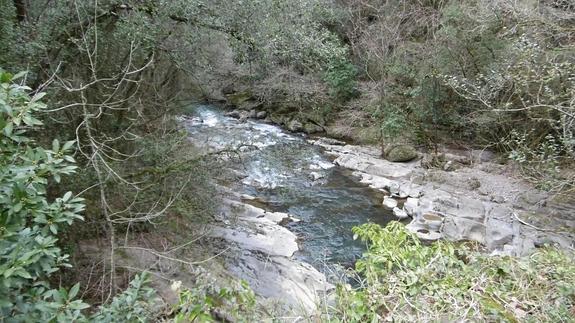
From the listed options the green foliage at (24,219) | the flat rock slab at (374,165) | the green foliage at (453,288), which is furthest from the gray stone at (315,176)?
the green foliage at (24,219)

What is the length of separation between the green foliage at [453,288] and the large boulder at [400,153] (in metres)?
9.03

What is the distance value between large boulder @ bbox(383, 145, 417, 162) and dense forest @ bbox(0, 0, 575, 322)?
47mm

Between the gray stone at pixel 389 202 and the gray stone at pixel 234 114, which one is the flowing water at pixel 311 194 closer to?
the gray stone at pixel 389 202

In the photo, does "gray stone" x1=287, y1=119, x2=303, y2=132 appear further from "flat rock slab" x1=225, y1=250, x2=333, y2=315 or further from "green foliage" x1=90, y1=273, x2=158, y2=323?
"green foliage" x1=90, y1=273, x2=158, y2=323

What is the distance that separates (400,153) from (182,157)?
8.25 m

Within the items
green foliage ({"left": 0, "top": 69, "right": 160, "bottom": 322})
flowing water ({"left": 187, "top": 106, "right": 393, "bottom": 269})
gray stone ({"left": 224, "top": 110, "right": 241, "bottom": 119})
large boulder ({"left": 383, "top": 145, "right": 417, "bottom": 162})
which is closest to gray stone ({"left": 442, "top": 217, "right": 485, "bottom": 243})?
flowing water ({"left": 187, "top": 106, "right": 393, "bottom": 269})

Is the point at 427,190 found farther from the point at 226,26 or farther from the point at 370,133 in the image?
the point at 226,26

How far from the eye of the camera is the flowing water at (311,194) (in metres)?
7.07

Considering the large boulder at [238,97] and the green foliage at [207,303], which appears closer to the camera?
the green foliage at [207,303]

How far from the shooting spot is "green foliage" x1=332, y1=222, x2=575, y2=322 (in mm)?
2283

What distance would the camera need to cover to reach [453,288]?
2.40 m

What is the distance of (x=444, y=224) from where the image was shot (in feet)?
25.8

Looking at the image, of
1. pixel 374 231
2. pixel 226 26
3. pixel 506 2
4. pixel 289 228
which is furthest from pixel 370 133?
pixel 374 231

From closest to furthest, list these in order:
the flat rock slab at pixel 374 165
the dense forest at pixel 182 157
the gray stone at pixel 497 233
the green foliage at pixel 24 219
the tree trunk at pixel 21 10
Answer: the green foliage at pixel 24 219 < the dense forest at pixel 182 157 < the tree trunk at pixel 21 10 < the gray stone at pixel 497 233 < the flat rock slab at pixel 374 165
